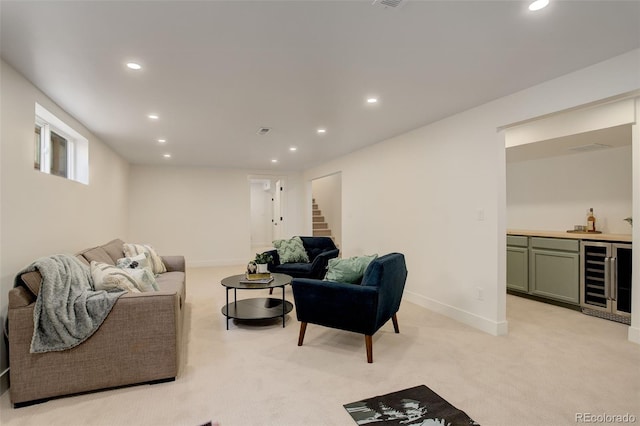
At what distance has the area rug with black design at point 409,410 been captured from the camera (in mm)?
1863

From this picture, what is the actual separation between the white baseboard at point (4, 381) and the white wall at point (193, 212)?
503cm

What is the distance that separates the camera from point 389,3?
1.68 meters

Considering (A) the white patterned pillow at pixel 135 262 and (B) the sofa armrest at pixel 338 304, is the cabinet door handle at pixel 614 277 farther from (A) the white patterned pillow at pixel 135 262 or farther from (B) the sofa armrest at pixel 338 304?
(A) the white patterned pillow at pixel 135 262

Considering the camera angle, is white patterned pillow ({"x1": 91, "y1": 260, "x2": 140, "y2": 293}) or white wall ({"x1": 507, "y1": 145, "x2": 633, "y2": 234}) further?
white wall ({"x1": 507, "y1": 145, "x2": 633, "y2": 234})

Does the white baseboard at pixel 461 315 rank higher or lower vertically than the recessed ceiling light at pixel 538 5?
lower

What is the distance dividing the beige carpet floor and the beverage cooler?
0.27 meters

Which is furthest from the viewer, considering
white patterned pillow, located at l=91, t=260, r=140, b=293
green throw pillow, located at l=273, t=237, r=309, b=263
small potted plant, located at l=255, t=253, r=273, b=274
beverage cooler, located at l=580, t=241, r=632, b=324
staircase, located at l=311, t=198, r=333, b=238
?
staircase, located at l=311, t=198, r=333, b=238

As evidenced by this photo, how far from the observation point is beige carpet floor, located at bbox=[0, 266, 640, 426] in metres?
1.94

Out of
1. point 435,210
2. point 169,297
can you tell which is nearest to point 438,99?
point 435,210

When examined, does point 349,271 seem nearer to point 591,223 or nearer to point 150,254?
point 150,254

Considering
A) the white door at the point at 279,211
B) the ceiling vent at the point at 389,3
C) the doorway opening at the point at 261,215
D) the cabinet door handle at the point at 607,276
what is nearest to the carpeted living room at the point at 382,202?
the ceiling vent at the point at 389,3

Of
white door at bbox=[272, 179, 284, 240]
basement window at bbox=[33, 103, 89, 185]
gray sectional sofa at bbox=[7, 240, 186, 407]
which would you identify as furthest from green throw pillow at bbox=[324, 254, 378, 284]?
white door at bbox=[272, 179, 284, 240]

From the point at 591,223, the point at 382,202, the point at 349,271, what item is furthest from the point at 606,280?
the point at 349,271

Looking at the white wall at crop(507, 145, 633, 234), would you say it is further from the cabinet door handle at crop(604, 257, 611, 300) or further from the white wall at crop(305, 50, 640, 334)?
the white wall at crop(305, 50, 640, 334)
